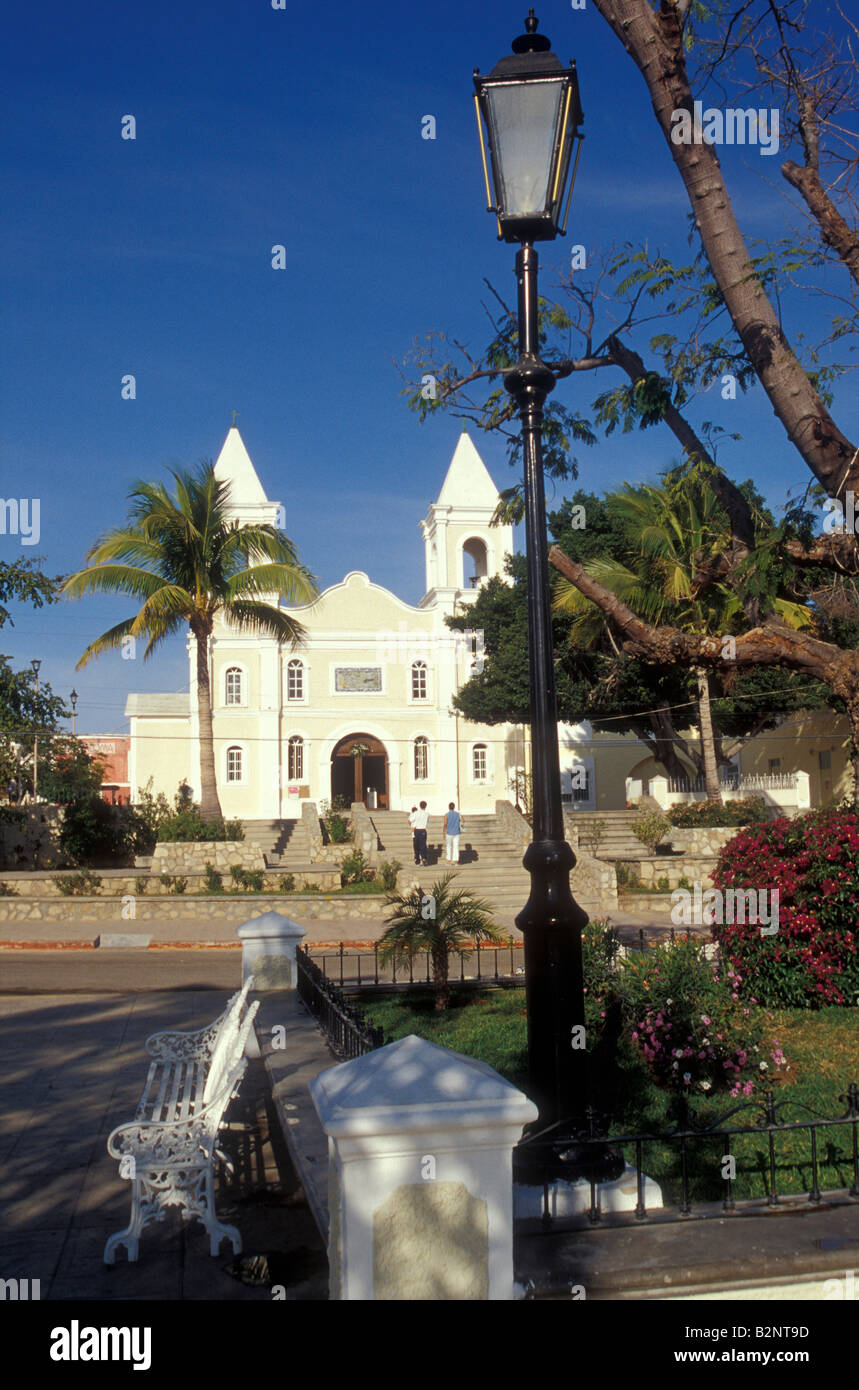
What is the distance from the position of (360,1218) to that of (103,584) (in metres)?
21.8

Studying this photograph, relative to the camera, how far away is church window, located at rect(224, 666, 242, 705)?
3781 cm

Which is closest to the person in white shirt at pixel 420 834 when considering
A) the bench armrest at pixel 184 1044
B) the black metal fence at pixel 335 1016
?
the black metal fence at pixel 335 1016

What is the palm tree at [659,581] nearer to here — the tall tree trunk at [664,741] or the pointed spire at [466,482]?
the tall tree trunk at [664,741]

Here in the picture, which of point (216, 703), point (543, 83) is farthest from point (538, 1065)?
point (216, 703)

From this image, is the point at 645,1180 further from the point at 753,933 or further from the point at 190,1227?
the point at 753,933

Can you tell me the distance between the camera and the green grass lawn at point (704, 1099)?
18.4 ft

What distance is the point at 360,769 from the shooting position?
3853 centimetres

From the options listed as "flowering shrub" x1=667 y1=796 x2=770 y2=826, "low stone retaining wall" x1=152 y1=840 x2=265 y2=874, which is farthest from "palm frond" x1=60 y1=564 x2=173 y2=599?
"flowering shrub" x1=667 y1=796 x2=770 y2=826

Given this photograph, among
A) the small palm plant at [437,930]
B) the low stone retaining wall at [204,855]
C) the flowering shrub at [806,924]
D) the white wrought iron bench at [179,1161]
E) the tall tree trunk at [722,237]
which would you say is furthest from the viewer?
the low stone retaining wall at [204,855]

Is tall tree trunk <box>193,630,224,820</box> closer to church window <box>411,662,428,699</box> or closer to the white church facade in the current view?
the white church facade

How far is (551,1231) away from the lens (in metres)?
4.29

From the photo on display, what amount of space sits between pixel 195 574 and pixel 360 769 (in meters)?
15.2

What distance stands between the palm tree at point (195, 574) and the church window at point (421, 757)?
44.4 feet

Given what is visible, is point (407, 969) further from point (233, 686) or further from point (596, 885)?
point (233, 686)
